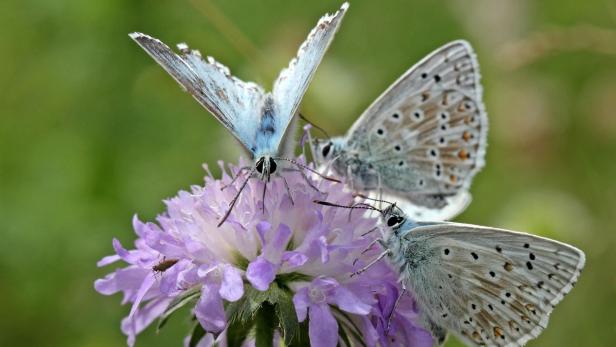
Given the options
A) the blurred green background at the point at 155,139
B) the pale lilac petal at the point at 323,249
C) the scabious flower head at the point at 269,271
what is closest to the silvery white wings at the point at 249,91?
the scabious flower head at the point at 269,271

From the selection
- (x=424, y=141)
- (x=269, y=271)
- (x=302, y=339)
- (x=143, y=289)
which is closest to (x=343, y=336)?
(x=302, y=339)

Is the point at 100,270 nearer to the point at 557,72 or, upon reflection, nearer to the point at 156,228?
the point at 156,228

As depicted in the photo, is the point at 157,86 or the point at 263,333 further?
the point at 157,86

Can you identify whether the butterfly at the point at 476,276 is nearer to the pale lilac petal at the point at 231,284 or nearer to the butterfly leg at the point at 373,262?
the butterfly leg at the point at 373,262

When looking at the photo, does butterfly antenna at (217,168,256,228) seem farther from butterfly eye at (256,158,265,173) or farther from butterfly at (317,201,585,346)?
butterfly at (317,201,585,346)

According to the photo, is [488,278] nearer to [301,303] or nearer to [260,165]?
[301,303]

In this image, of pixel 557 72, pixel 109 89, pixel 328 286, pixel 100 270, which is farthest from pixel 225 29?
pixel 557 72
